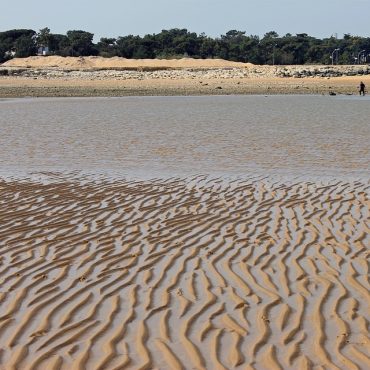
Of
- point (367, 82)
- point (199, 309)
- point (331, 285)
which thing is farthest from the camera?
point (367, 82)

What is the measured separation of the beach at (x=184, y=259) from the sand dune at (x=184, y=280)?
0.06ft

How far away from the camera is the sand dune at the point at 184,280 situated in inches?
216

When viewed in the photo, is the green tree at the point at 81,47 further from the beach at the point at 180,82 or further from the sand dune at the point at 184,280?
the sand dune at the point at 184,280

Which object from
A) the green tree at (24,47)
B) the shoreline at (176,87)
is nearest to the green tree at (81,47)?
the green tree at (24,47)

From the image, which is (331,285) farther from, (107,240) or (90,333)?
(107,240)

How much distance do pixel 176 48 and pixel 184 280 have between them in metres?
125

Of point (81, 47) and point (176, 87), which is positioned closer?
point (176, 87)

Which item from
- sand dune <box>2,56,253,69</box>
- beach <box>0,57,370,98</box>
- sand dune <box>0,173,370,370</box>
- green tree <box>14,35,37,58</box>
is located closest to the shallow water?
sand dune <box>0,173,370,370</box>

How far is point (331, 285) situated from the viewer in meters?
7.07

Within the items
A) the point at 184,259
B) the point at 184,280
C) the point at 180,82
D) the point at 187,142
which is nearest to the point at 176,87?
the point at 180,82

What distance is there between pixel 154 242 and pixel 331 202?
3.57m

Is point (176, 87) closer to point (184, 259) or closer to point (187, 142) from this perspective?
point (187, 142)

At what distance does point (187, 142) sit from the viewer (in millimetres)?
20516

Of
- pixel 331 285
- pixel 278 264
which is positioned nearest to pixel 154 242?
pixel 278 264
